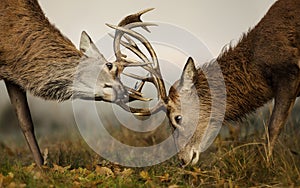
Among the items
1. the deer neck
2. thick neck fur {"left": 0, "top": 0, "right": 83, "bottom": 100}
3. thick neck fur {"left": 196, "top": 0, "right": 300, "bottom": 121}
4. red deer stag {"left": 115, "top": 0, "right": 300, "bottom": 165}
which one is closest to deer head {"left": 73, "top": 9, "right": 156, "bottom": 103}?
thick neck fur {"left": 0, "top": 0, "right": 83, "bottom": 100}

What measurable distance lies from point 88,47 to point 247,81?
195 centimetres

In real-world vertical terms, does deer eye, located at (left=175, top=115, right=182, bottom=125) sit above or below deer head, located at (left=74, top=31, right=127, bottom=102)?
below

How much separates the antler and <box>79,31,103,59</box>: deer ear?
0.23 meters

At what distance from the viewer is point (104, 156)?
26.5 feet

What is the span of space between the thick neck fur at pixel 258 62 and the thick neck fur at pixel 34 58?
1.67m

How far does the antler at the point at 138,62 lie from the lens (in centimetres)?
671

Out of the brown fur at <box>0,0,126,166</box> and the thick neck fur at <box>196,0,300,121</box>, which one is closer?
the brown fur at <box>0,0,126,166</box>

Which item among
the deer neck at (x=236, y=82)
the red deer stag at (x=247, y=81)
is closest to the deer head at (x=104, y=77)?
the red deer stag at (x=247, y=81)

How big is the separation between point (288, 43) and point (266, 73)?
459 mm

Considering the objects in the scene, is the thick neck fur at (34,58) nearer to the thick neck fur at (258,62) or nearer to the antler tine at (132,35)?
the antler tine at (132,35)

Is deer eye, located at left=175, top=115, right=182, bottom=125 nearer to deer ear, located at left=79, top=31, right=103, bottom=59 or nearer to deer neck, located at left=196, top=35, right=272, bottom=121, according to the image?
deer neck, located at left=196, top=35, right=272, bottom=121

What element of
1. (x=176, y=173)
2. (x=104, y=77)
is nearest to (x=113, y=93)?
(x=104, y=77)

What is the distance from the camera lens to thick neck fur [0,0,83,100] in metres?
6.80

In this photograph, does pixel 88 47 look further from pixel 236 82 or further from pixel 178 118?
pixel 236 82
